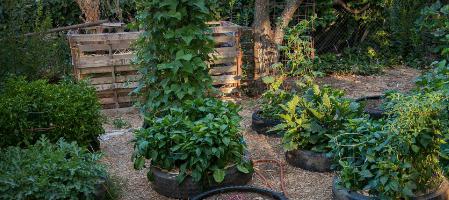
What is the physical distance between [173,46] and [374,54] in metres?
5.32

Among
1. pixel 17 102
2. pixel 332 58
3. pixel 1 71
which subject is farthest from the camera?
pixel 332 58

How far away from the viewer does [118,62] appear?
7066mm

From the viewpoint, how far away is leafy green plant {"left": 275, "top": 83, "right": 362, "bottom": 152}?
188 inches

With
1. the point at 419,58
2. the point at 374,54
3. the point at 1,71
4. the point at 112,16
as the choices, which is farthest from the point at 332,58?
the point at 1,71

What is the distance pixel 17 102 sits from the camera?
483cm

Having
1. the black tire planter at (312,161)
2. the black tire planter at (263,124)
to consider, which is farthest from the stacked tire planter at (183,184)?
the black tire planter at (263,124)

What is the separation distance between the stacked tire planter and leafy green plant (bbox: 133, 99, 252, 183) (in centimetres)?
5

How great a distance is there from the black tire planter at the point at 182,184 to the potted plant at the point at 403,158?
2.67 ft

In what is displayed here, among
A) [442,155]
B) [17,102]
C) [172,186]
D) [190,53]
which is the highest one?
[190,53]

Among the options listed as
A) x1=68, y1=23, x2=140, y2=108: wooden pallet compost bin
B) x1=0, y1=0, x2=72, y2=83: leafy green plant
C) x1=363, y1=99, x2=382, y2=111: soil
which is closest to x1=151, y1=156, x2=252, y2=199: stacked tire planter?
x1=363, y1=99, x2=382, y2=111: soil

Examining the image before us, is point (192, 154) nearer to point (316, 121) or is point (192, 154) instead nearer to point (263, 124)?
point (316, 121)

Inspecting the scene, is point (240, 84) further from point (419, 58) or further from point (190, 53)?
point (419, 58)

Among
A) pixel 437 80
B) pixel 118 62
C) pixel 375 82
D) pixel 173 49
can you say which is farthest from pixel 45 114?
pixel 375 82

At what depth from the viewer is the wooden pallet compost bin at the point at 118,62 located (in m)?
6.93
